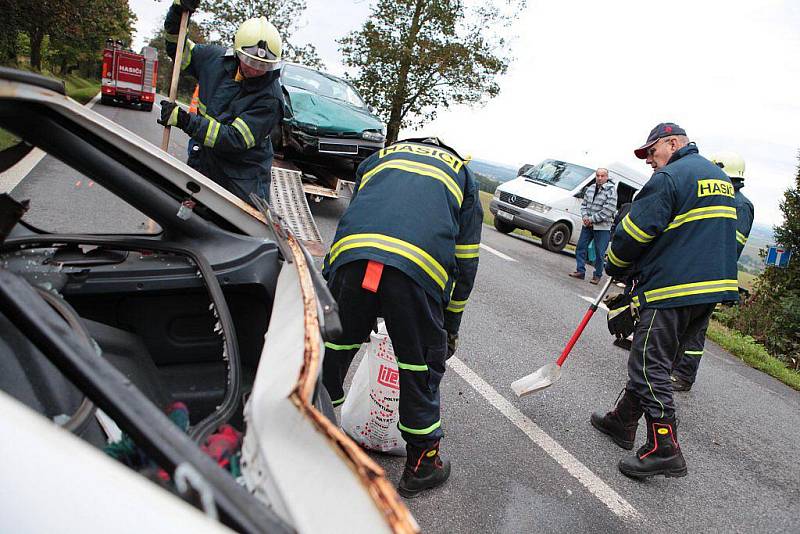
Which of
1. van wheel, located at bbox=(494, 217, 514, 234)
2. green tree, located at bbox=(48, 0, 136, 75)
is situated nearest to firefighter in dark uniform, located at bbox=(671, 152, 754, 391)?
van wheel, located at bbox=(494, 217, 514, 234)

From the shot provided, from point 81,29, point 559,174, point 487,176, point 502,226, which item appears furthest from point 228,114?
point 487,176

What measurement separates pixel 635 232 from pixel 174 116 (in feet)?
9.98

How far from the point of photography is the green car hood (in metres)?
8.38

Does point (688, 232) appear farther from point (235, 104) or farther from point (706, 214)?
point (235, 104)

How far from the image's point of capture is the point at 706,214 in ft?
11.5

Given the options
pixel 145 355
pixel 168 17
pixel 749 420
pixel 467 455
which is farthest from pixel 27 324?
pixel 749 420

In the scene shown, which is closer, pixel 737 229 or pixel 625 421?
pixel 625 421

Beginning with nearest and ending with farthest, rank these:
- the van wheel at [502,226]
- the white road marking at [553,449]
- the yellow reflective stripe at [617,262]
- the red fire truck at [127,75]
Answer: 1. the white road marking at [553,449]
2. the yellow reflective stripe at [617,262]
3. the van wheel at [502,226]
4. the red fire truck at [127,75]

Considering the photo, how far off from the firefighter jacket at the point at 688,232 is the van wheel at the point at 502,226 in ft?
31.1

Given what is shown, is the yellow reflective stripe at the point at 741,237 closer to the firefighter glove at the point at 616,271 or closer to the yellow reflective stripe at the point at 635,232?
the firefighter glove at the point at 616,271

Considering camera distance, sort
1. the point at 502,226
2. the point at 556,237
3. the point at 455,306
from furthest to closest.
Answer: the point at 502,226 → the point at 556,237 → the point at 455,306

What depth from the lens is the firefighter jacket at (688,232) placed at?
3523mm

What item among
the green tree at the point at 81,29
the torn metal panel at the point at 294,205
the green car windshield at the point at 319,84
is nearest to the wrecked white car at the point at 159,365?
the torn metal panel at the point at 294,205

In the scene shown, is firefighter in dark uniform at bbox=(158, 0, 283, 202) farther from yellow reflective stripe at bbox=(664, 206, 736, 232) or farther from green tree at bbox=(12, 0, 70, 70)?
green tree at bbox=(12, 0, 70, 70)
